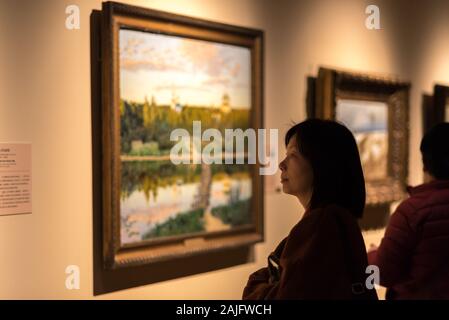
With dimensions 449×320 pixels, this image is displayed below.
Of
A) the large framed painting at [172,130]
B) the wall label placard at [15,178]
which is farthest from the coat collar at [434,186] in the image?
the wall label placard at [15,178]

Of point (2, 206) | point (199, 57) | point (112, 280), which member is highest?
point (199, 57)

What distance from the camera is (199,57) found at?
6.86 ft

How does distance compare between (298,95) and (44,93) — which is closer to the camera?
(44,93)

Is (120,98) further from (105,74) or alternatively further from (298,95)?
(298,95)

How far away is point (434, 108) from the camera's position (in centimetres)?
353

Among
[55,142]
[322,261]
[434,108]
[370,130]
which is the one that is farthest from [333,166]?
[434,108]

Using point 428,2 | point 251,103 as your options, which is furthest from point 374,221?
point 428,2

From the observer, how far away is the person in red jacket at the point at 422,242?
1955 mm

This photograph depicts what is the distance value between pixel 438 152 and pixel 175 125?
3.24 feet

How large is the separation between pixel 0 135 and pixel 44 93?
0.19 meters

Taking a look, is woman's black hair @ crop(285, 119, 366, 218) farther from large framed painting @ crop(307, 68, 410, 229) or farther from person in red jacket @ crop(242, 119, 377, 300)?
large framed painting @ crop(307, 68, 410, 229)

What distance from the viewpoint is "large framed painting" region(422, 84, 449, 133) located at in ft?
11.5

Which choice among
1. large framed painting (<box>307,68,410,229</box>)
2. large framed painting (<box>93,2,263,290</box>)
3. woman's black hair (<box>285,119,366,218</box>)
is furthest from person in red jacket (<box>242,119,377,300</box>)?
large framed painting (<box>307,68,410,229</box>)

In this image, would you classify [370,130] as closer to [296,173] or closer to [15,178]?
[296,173]
